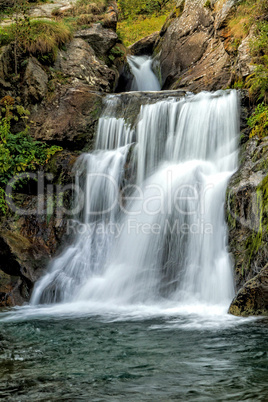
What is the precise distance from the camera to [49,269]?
796cm

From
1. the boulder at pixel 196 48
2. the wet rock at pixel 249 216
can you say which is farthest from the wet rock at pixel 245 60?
the wet rock at pixel 249 216

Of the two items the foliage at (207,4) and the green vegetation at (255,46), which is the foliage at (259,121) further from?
the foliage at (207,4)

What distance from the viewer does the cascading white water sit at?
46.8 ft

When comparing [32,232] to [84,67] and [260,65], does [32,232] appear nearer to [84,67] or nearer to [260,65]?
[84,67]

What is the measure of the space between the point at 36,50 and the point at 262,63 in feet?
21.7

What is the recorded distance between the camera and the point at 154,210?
802 centimetres

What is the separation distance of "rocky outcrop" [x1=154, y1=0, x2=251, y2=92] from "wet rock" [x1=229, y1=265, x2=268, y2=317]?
20.4 ft

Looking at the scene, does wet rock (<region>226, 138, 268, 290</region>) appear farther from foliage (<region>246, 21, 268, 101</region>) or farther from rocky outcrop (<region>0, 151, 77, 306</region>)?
rocky outcrop (<region>0, 151, 77, 306</region>)

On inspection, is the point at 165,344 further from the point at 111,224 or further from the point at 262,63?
the point at 262,63

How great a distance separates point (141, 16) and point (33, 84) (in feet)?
48.1

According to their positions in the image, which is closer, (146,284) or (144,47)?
(146,284)

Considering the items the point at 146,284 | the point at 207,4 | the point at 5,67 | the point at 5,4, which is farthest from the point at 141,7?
the point at 146,284

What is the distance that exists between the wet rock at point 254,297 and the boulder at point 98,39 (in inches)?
402

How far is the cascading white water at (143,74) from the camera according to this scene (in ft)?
46.8
